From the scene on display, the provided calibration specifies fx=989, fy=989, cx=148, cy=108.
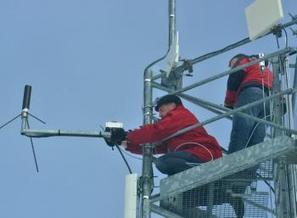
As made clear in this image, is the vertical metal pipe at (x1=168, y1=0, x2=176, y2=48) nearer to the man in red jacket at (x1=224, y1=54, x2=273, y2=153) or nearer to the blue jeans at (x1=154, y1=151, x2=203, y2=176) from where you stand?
the man in red jacket at (x1=224, y1=54, x2=273, y2=153)

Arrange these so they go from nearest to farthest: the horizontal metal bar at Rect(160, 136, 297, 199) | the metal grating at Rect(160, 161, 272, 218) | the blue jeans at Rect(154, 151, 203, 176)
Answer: the horizontal metal bar at Rect(160, 136, 297, 199) < the metal grating at Rect(160, 161, 272, 218) < the blue jeans at Rect(154, 151, 203, 176)

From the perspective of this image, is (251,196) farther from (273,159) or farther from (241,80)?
(241,80)

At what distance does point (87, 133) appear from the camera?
441 inches

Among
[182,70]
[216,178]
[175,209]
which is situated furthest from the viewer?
[182,70]

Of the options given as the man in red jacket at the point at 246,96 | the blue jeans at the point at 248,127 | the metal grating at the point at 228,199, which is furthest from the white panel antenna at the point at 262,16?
the metal grating at the point at 228,199

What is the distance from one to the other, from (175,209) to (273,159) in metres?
1.26

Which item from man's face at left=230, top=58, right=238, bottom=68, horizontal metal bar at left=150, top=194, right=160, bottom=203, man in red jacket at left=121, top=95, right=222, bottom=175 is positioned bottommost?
horizontal metal bar at left=150, top=194, right=160, bottom=203

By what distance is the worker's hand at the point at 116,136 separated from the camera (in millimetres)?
11297

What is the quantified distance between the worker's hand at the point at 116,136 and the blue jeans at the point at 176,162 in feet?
2.27

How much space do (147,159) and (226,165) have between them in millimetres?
1433

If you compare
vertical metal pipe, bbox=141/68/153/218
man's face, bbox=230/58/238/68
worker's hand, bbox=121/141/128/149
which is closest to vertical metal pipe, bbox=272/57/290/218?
man's face, bbox=230/58/238/68

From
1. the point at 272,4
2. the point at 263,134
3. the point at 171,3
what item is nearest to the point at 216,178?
the point at 263,134

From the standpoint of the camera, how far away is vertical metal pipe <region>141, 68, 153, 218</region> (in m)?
10.4

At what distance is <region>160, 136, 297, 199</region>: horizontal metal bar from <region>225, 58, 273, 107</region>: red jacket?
1716 mm
